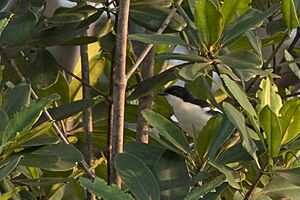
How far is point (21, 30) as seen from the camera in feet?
4.46

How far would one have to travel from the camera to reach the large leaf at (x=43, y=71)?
156cm

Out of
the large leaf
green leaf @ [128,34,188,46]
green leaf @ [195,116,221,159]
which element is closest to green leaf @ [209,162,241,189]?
green leaf @ [195,116,221,159]

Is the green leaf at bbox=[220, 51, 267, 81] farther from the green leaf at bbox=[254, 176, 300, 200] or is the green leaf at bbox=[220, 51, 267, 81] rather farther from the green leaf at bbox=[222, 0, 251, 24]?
the green leaf at bbox=[254, 176, 300, 200]

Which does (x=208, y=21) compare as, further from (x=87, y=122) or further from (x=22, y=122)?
(x=87, y=122)

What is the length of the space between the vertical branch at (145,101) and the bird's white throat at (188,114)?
7.7 inches

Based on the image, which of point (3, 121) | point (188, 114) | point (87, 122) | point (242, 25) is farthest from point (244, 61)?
point (188, 114)

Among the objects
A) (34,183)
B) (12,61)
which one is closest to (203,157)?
(34,183)

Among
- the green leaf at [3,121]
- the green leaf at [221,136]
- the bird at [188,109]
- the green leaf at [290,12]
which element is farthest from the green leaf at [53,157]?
the bird at [188,109]

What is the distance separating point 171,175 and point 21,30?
407mm

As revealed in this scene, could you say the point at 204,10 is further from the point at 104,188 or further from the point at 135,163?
the point at 104,188

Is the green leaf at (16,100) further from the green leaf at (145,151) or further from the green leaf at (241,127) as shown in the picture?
the green leaf at (241,127)

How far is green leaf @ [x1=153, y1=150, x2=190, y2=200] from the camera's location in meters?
1.12

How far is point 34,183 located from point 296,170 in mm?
424

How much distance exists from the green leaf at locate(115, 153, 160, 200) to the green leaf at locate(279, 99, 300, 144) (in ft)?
0.70
